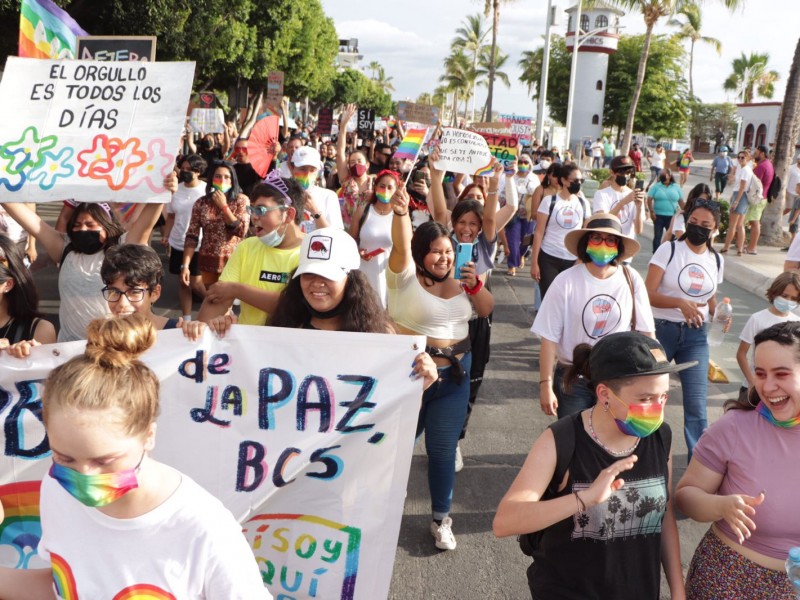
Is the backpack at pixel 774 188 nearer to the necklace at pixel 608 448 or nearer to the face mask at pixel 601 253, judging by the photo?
the face mask at pixel 601 253

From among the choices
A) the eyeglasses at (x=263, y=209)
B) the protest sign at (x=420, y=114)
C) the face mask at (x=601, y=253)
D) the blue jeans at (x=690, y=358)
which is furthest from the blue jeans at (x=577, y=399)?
the protest sign at (x=420, y=114)

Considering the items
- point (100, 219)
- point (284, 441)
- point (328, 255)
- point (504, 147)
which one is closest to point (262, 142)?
point (504, 147)

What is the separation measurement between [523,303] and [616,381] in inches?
305

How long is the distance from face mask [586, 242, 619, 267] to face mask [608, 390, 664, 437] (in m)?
1.99

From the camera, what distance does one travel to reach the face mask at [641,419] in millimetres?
2441

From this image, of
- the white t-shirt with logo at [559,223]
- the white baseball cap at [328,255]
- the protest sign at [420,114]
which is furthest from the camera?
the protest sign at [420,114]

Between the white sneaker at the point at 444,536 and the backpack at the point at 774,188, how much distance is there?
525 inches

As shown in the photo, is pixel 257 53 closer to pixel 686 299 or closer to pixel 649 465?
pixel 686 299

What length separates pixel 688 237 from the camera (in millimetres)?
5125

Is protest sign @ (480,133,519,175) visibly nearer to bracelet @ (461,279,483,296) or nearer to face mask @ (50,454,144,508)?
bracelet @ (461,279,483,296)

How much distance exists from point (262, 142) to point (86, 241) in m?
3.81

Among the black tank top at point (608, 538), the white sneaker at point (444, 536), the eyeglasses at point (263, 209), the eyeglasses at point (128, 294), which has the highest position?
the eyeglasses at point (263, 209)

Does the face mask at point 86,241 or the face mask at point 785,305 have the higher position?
the face mask at point 86,241

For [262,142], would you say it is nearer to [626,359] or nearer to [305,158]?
[305,158]
